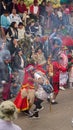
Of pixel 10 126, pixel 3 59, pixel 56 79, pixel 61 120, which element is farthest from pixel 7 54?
pixel 10 126

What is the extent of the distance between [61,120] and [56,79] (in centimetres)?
170

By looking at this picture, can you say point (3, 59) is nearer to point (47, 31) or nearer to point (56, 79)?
point (56, 79)

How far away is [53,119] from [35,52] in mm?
3893

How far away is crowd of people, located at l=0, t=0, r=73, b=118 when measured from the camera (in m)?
10.8

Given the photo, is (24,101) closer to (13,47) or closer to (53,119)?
(53,119)

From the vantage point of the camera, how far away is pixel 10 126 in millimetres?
5809

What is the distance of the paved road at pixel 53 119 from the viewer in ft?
32.9

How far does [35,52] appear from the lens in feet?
46.0

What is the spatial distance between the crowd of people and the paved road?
0.21m

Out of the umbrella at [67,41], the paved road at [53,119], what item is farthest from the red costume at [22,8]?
the paved road at [53,119]

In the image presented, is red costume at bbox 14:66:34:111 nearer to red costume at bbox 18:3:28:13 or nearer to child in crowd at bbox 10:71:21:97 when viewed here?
child in crowd at bbox 10:71:21:97

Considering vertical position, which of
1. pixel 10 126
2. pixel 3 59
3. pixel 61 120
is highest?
pixel 10 126

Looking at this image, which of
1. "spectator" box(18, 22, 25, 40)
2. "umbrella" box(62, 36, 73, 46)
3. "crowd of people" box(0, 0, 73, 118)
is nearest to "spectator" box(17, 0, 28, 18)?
"crowd of people" box(0, 0, 73, 118)

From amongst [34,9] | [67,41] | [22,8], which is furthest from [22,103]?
[34,9]
